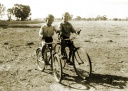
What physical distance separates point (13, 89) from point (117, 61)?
5246mm

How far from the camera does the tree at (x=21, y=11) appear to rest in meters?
113

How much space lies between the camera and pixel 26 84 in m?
7.25

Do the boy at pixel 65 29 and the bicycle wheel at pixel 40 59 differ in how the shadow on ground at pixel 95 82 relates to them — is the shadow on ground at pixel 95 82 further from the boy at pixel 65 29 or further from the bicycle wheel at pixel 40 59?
the bicycle wheel at pixel 40 59

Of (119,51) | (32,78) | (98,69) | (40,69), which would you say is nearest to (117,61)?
(98,69)

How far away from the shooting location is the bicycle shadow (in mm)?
6952

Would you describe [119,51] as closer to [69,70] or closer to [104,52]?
[104,52]

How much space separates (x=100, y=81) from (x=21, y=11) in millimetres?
109332

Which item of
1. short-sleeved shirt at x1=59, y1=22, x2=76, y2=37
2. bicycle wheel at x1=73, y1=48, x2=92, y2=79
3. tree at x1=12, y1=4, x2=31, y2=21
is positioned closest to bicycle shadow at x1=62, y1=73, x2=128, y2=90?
bicycle wheel at x1=73, y1=48, x2=92, y2=79

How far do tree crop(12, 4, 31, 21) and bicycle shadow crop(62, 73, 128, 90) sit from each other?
10810cm

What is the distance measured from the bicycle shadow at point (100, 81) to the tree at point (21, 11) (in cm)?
10810

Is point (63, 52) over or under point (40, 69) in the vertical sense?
over

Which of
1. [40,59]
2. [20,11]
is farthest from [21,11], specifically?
[40,59]

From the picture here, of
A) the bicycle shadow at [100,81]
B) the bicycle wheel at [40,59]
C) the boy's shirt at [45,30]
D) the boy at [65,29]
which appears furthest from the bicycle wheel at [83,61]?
Result: the bicycle wheel at [40,59]

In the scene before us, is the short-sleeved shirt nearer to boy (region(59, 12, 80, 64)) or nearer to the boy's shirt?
boy (region(59, 12, 80, 64))
